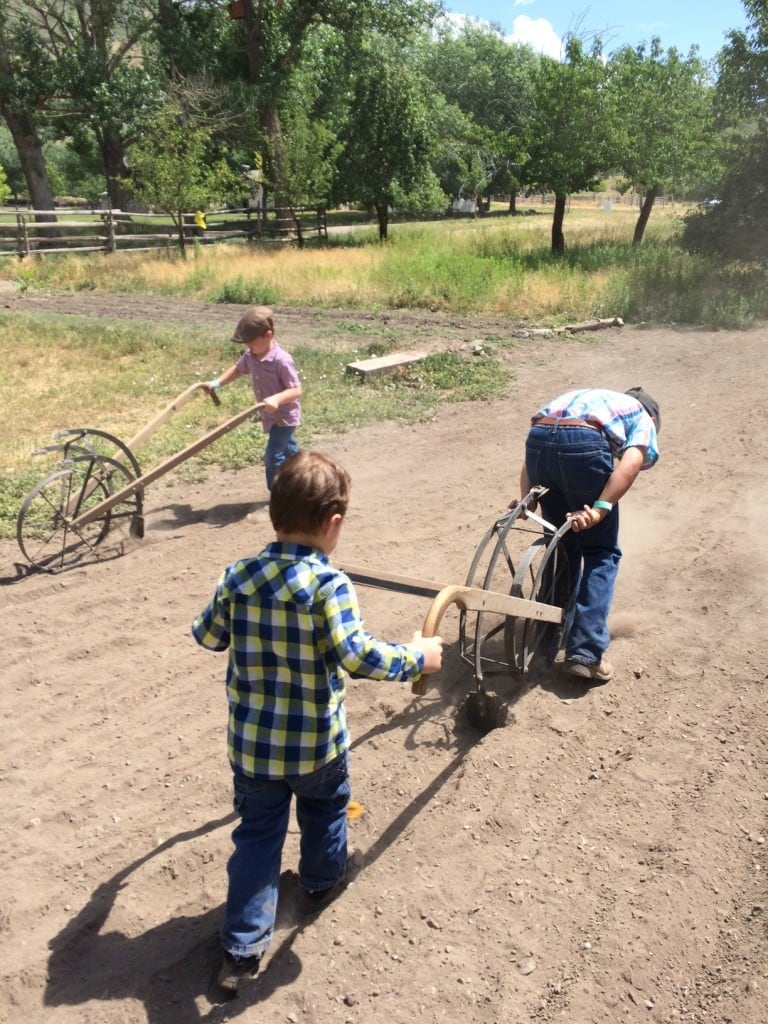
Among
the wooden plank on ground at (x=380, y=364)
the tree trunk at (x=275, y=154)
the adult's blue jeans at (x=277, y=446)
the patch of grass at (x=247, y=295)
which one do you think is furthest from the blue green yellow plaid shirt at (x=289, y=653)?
the tree trunk at (x=275, y=154)

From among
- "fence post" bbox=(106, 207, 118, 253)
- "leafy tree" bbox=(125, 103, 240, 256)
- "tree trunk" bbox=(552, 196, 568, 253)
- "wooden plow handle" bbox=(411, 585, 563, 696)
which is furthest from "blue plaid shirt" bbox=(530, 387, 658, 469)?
"fence post" bbox=(106, 207, 118, 253)

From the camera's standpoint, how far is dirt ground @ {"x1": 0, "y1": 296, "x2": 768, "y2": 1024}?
8.96ft

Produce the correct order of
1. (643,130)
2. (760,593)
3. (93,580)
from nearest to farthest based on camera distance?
(760,593) < (93,580) < (643,130)

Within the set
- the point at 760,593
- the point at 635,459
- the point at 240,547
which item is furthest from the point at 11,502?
the point at 760,593

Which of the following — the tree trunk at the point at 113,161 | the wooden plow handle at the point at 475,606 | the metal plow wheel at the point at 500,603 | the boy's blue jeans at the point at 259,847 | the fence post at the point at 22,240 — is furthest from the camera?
the tree trunk at the point at 113,161

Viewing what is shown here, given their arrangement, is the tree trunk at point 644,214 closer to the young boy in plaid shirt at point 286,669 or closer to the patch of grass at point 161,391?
the patch of grass at point 161,391

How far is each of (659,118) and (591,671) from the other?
804 inches

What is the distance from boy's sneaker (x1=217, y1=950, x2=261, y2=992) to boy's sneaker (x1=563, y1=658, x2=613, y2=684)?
6.90 ft

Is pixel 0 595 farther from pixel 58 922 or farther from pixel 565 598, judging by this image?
pixel 565 598

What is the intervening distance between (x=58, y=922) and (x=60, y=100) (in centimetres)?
3282

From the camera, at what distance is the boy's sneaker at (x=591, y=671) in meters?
4.15

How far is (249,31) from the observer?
30031 mm

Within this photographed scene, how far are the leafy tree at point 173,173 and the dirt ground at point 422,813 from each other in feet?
69.2

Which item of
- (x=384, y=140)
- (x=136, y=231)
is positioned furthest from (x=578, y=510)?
(x=136, y=231)
